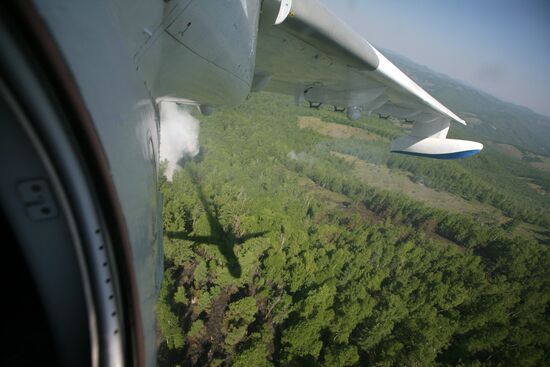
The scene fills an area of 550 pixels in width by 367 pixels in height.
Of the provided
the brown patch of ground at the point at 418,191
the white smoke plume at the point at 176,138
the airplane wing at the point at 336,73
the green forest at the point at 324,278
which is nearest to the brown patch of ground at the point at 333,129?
the brown patch of ground at the point at 418,191

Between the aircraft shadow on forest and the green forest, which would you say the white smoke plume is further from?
the aircraft shadow on forest

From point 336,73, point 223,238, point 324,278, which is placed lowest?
point 324,278

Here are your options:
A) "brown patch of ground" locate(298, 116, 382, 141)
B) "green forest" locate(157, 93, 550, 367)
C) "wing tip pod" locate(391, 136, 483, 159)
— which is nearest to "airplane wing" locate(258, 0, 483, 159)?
"wing tip pod" locate(391, 136, 483, 159)

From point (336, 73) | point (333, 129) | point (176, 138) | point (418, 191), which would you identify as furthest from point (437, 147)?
point (333, 129)

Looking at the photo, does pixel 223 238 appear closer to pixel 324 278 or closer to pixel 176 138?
pixel 324 278

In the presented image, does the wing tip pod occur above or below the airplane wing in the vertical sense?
below

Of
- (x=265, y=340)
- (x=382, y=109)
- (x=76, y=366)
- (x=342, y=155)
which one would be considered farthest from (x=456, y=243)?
(x=76, y=366)

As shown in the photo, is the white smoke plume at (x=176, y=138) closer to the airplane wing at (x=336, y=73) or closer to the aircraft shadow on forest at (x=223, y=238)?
the aircraft shadow on forest at (x=223, y=238)

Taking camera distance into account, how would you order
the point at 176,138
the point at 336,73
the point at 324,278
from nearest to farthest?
1. the point at 336,73
2. the point at 324,278
3. the point at 176,138
